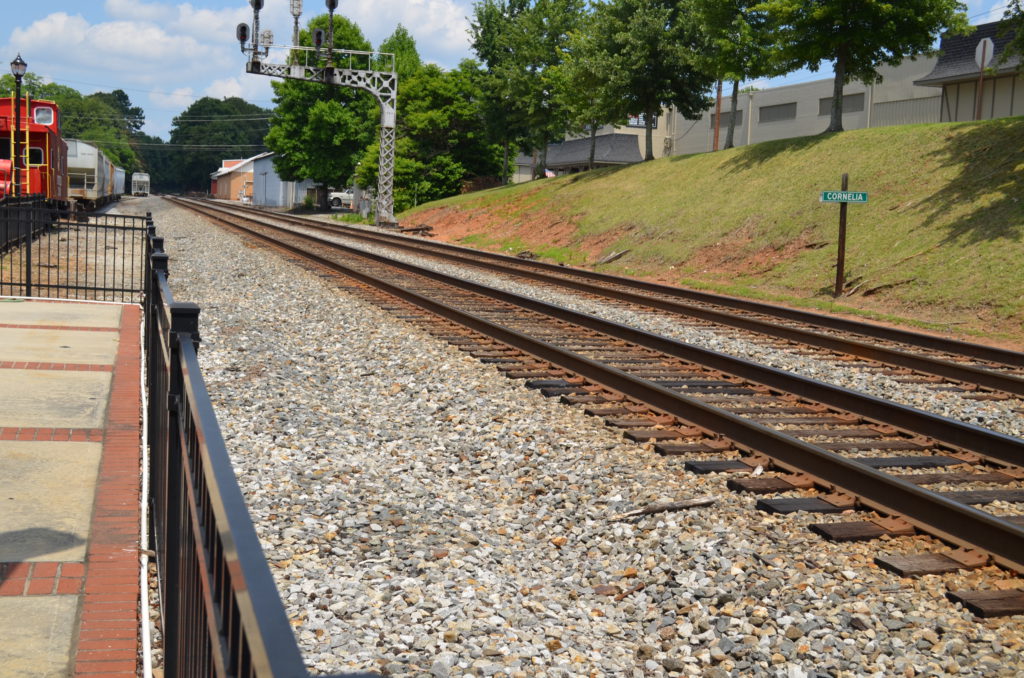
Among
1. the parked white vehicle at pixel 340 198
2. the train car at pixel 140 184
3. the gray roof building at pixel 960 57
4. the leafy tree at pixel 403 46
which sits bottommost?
the parked white vehicle at pixel 340 198

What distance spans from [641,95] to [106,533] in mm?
40594

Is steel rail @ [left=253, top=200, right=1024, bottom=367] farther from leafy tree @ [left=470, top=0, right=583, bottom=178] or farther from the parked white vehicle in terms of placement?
the parked white vehicle

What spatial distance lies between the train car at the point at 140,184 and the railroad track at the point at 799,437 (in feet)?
365

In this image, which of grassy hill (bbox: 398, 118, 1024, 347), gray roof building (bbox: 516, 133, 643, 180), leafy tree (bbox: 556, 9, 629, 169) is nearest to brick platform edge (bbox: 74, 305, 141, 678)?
grassy hill (bbox: 398, 118, 1024, 347)

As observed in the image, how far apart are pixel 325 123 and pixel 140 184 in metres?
57.0

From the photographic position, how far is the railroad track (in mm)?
5266

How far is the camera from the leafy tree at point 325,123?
67.6 m

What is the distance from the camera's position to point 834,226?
23.2 meters

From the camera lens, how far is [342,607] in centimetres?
439

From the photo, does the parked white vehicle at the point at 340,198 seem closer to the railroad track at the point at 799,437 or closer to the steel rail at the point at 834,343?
the steel rail at the point at 834,343

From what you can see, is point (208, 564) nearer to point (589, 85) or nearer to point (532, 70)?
point (589, 85)

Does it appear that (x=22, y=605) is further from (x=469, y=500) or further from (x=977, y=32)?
(x=977, y=32)

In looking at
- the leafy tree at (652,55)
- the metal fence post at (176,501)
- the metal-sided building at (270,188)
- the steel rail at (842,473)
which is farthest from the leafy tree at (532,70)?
the metal fence post at (176,501)

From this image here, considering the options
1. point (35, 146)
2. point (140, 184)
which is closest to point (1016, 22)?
point (35, 146)
